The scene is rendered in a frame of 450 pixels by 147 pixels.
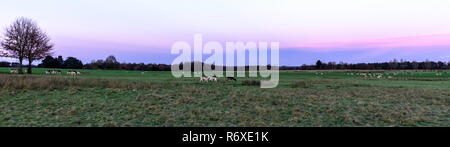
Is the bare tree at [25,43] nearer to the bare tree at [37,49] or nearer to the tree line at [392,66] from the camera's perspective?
the bare tree at [37,49]

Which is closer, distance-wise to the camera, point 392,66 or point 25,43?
point 25,43

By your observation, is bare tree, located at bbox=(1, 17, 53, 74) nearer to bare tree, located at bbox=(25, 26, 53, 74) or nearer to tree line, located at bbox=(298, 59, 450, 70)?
bare tree, located at bbox=(25, 26, 53, 74)

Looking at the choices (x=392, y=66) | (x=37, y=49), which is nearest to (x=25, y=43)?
(x=37, y=49)

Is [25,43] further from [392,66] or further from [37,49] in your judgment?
[392,66]

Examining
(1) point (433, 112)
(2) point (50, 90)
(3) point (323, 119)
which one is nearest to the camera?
(3) point (323, 119)

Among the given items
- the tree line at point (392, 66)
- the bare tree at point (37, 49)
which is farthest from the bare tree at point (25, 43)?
the tree line at point (392, 66)

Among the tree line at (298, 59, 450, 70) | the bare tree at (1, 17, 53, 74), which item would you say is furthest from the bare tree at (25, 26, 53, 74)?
→ the tree line at (298, 59, 450, 70)
